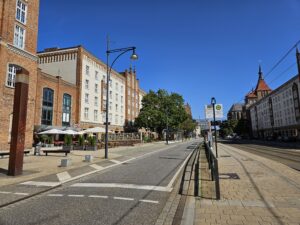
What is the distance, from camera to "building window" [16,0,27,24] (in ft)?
79.8

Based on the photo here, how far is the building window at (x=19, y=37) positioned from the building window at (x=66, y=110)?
54.5 ft

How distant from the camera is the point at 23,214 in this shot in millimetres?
5902

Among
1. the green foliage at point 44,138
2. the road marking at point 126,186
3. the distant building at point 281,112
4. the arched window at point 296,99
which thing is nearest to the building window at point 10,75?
the green foliage at point 44,138

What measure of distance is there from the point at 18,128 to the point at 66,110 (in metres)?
30.7

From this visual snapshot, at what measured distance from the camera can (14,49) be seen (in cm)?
2331

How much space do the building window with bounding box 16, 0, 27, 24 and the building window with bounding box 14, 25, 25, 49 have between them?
766 mm

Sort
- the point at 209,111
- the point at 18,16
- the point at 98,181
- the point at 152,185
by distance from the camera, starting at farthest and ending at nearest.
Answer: the point at 18,16, the point at 209,111, the point at 98,181, the point at 152,185

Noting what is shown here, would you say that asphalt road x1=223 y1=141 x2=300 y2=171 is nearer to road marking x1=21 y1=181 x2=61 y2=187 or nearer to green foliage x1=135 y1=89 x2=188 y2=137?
road marking x1=21 y1=181 x2=61 y2=187

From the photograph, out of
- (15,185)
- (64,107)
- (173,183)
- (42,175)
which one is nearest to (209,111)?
(173,183)

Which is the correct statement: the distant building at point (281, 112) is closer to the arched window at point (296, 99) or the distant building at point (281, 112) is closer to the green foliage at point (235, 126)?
the arched window at point (296, 99)

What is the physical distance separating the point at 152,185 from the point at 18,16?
72.9 ft

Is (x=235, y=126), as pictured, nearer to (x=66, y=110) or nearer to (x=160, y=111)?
(x=160, y=111)

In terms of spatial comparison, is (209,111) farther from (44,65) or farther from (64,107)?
(44,65)

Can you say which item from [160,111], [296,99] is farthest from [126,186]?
[296,99]
